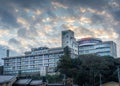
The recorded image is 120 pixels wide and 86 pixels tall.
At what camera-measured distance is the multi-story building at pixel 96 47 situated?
145 metres

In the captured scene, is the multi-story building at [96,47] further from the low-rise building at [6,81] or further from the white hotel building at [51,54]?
the low-rise building at [6,81]

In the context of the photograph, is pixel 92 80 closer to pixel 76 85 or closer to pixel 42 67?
pixel 76 85

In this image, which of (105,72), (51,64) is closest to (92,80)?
(105,72)

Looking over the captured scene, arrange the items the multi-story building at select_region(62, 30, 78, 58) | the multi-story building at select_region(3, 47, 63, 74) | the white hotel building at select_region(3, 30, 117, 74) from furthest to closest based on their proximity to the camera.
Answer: the multi-story building at select_region(62, 30, 78, 58)
the white hotel building at select_region(3, 30, 117, 74)
the multi-story building at select_region(3, 47, 63, 74)

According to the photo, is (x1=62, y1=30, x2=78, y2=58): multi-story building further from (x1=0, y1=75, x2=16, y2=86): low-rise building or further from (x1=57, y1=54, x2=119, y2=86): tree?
(x1=0, y1=75, x2=16, y2=86): low-rise building

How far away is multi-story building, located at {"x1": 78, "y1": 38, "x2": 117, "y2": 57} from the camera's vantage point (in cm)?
14488

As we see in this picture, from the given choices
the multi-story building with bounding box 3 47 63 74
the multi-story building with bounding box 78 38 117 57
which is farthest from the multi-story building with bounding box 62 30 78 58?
the multi-story building with bounding box 78 38 117 57

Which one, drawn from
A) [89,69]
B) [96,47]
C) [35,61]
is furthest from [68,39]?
[89,69]

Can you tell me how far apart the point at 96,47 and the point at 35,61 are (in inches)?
1534

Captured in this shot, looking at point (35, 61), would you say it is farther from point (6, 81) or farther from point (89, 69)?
point (6, 81)

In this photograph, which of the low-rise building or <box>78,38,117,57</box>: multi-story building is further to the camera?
<box>78,38,117,57</box>: multi-story building

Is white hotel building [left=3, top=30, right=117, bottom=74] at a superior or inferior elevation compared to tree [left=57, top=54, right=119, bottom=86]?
superior

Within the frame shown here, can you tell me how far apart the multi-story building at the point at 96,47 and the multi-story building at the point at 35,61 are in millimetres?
21255

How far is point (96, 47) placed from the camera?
150 metres
